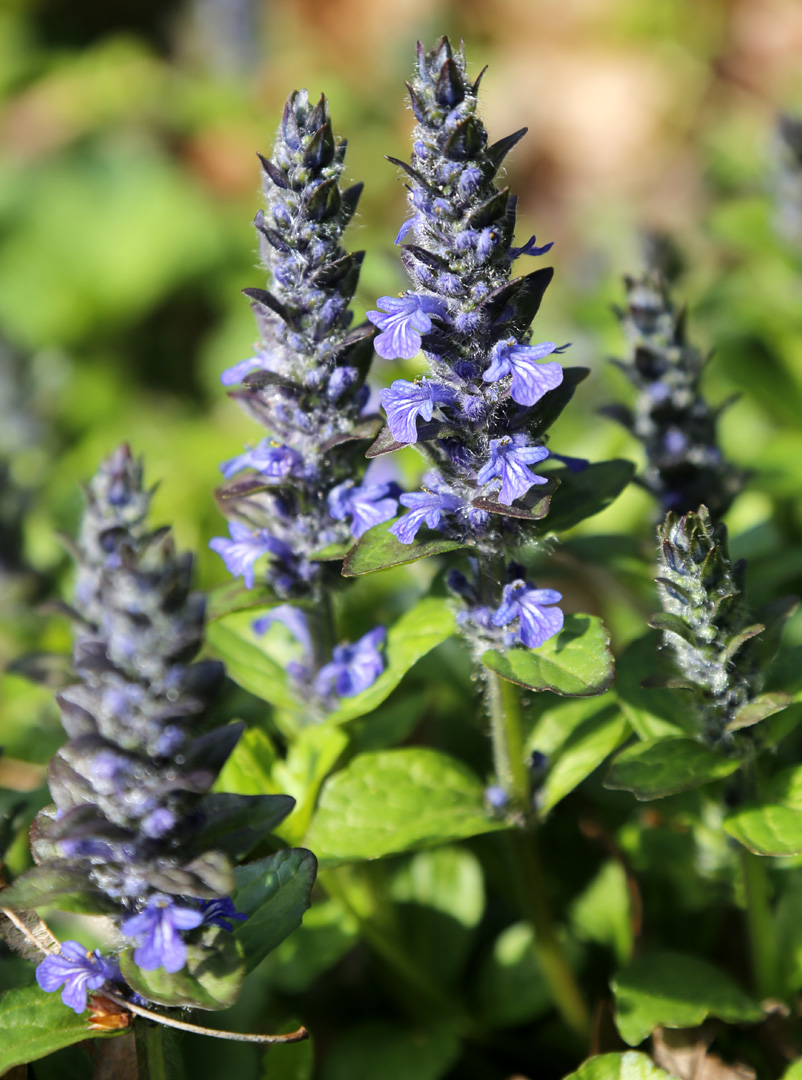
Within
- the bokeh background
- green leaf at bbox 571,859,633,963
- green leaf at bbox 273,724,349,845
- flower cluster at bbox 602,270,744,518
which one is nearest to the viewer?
green leaf at bbox 273,724,349,845

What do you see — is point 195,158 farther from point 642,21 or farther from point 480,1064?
point 480,1064

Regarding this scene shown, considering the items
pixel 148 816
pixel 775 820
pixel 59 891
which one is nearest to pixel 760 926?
pixel 775 820

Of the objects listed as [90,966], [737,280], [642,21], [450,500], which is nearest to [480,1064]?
[90,966]

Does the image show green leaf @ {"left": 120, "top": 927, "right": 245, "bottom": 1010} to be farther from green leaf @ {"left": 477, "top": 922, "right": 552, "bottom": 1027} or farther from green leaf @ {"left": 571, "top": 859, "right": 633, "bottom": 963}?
green leaf @ {"left": 571, "top": 859, "right": 633, "bottom": 963}

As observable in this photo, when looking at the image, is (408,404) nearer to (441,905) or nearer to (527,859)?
(527,859)

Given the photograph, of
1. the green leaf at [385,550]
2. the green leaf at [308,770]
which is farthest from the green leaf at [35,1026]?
the green leaf at [385,550]

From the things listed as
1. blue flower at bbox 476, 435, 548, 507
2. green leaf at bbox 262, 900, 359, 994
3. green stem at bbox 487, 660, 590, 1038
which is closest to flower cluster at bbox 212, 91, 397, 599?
blue flower at bbox 476, 435, 548, 507
